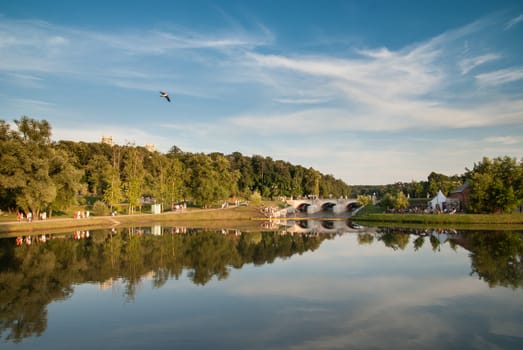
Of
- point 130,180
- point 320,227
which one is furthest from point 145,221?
point 320,227

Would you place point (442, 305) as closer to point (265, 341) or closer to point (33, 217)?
point (265, 341)

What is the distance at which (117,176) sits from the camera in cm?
6931

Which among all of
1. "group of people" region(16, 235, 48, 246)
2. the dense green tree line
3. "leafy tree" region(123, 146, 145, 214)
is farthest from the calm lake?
"leafy tree" region(123, 146, 145, 214)

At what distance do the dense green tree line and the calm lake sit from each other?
15.1 m

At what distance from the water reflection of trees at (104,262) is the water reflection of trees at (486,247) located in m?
8.38

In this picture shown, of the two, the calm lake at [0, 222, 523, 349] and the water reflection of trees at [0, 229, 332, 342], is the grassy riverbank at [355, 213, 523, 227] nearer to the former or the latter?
the calm lake at [0, 222, 523, 349]

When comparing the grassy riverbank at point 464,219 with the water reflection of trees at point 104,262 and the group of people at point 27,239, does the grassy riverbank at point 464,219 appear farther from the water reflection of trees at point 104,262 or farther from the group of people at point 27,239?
the group of people at point 27,239

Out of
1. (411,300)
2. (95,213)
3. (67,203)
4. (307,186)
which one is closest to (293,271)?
(411,300)

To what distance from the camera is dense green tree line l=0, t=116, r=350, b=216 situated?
46663 mm

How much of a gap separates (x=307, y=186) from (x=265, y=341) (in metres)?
124

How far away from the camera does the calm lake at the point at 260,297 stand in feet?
43.0

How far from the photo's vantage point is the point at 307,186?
13562 cm

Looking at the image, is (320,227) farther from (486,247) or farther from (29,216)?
(29,216)

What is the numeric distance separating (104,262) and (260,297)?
44.9 ft
